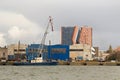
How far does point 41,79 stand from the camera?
79562mm

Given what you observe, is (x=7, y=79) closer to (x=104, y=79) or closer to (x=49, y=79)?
(x=49, y=79)

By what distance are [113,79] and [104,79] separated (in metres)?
1.94

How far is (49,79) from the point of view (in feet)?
261

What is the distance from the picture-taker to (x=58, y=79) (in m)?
80.1

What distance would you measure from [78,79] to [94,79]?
3199 mm

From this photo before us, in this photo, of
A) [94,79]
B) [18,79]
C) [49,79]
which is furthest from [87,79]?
[18,79]

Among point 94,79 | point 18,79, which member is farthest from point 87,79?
point 18,79

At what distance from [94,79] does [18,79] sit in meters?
15.1

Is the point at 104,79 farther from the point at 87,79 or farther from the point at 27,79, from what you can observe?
the point at 27,79

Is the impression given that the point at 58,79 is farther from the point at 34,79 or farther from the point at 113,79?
the point at 113,79

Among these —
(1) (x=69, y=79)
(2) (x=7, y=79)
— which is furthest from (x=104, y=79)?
(2) (x=7, y=79)

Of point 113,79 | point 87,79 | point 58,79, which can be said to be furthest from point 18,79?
point 113,79

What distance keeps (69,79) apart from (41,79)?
18.7ft

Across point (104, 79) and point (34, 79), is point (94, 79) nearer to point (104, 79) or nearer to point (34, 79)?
point (104, 79)
